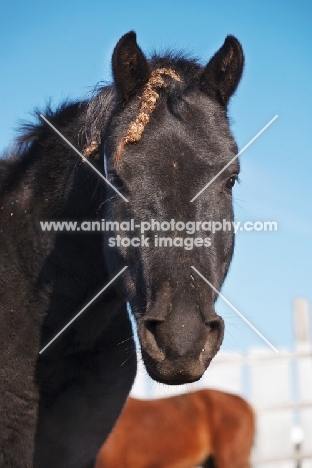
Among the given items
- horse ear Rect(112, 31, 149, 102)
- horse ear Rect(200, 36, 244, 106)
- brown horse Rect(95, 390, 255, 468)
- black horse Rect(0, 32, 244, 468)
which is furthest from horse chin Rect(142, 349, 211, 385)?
brown horse Rect(95, 390, 255, 468)

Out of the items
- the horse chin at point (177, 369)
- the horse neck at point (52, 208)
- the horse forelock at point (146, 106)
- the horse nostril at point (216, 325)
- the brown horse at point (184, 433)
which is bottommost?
the brown horse at point (184, 433)

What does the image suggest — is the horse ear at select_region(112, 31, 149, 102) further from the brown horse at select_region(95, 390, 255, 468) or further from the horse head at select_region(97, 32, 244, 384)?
the brown horse at select_region(95, 390, 255, 468)

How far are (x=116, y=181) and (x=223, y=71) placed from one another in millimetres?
1016

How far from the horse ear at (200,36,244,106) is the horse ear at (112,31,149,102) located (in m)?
0.38

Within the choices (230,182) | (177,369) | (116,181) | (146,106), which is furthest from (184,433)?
(177,369)

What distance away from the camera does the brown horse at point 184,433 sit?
328 inches

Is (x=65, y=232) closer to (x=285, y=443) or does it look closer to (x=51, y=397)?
(x=51, y=397)

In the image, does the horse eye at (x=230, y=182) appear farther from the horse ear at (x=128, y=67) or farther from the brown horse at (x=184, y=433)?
the brown horse at (x=184, y=433)

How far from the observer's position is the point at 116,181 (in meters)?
3.47

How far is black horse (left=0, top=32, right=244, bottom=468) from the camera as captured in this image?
3287 millimetres

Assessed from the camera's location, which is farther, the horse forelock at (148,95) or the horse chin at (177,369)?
the horse forelock at (148,95)

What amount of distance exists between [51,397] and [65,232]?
98cm

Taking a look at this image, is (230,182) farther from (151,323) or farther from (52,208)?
(52,208)

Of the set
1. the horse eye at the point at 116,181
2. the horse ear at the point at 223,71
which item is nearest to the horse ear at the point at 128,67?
the horse ear at the point at 223,71
